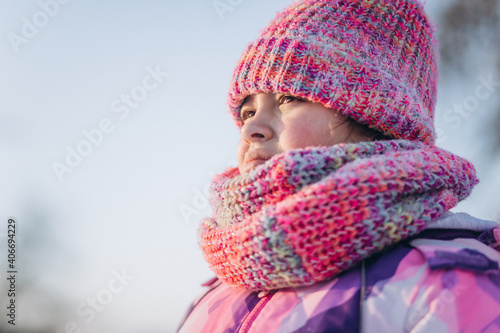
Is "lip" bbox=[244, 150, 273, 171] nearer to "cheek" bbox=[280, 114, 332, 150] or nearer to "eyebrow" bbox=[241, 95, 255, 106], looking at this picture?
"cheek" bbox=[280, 114, 332, 150]

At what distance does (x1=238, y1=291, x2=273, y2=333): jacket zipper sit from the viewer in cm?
110

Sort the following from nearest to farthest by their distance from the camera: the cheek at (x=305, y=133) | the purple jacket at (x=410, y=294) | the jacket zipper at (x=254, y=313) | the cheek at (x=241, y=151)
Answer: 1. the purple jacket at (x=410, y=294)
2. the jacket zipper at (x=254, y=313)
3. the cheek at (x=305, y=133)
4. the cheek at (x=241, y=151)

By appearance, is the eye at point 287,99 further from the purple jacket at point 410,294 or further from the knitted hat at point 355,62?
the purple jacket at point 410,294

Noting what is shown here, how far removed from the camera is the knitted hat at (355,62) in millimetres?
1318

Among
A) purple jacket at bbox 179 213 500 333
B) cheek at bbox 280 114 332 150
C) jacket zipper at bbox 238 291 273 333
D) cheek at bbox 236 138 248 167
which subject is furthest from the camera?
cheek at bbox 236 138 248 167

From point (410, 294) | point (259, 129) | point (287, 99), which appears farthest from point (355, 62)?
point (410, 294)

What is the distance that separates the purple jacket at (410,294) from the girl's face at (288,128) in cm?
39

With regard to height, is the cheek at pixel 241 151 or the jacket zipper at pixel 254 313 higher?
the cheek at pixel 241 151

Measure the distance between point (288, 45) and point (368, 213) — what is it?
0.65 m

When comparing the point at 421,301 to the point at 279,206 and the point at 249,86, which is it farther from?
the point at 249,86

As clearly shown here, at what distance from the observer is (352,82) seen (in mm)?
1324

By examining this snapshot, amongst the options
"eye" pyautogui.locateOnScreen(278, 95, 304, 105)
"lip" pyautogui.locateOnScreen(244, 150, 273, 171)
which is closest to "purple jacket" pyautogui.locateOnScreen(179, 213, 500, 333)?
"lip" pyautogui.locateOnScreen(244, 150, 273, 171)

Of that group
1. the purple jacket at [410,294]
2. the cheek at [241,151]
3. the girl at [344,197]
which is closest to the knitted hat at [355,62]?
the girl at [344,197]

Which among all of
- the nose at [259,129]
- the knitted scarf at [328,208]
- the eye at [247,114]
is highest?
the eye at [247,114]
